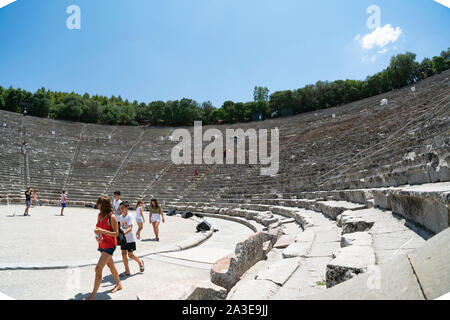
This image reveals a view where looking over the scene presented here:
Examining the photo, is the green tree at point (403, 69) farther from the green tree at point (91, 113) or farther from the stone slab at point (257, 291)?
the green tree at point (91, 113)

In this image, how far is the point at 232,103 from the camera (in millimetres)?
53000

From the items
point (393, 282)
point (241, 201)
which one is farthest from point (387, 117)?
point (393, 282)

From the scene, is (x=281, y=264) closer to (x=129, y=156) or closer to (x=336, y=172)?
(x=336, y=172)

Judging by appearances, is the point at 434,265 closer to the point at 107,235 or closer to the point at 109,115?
the point at 107,235

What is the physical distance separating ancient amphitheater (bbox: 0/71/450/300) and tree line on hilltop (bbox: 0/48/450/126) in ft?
28.0

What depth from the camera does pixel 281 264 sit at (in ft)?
12.2

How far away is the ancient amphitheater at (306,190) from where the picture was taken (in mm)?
2523

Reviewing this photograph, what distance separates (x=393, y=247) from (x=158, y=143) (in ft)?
108

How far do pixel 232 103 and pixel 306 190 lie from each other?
41.1 m

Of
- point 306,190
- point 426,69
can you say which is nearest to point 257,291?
point 306,190

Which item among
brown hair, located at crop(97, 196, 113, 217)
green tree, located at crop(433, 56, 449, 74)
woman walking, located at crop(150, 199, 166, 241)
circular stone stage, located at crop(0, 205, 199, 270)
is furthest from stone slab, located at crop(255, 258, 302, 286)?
green tree, located at crop(433, 56, 449, 74)

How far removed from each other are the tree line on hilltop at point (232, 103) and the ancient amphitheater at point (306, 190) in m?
8.52

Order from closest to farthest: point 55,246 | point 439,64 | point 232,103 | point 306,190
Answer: point 55,246, point 306,190, point 439,64, point 232,103

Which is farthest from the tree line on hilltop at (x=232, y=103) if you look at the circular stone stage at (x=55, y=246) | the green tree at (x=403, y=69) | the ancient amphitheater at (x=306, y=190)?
the circular stone stage at (x=55, y=246)
